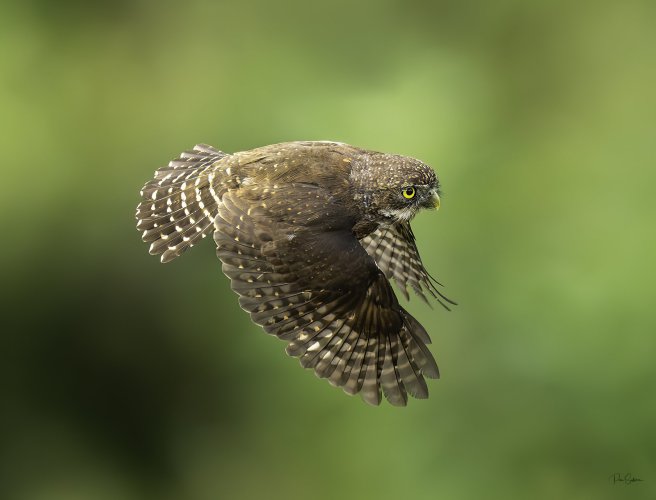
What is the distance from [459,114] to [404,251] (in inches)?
186

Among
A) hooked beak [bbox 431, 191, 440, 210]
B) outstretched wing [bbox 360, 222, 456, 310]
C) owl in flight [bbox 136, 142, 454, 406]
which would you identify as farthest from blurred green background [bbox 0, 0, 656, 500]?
owl in flight [bbox 136, 142, 454, 406]

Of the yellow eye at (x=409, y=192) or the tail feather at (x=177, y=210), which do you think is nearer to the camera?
the yellow eye at (x=409, y=192)

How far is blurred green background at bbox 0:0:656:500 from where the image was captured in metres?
8.66

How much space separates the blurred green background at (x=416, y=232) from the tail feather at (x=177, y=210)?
274cm

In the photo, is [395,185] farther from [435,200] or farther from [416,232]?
[416,232]

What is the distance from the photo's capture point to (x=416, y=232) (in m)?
9.28

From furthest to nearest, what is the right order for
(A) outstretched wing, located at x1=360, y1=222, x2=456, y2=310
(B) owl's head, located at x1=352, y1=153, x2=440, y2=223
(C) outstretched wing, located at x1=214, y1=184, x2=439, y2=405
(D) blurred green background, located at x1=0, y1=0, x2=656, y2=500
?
(D) blurred green background, located at x1=0, y1=0, x2=656, y2=500 → (A) outstretched wing, located at x1=360, y1=222, x2=456, y2=310 → (B) owl's head, located at x1=352, y1=153, x2=440, y2=223 → (C) outstretched wing, located at x1=214, y1=184, x2=439, y2=405

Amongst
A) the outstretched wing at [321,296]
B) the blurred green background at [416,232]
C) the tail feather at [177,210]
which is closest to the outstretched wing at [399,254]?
the outstretched wing at [321,296]

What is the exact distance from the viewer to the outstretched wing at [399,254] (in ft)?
21.2

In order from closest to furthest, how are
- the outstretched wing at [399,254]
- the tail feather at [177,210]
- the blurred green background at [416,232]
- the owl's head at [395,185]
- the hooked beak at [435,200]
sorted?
the owl's head at [395,185], the hooked beak at [435,200], the tail feather at [177,210], the outstretched wing at [399,254], the blurred green background at [416,232]

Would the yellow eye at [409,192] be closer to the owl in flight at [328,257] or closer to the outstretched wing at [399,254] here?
the owl in flight at [328,257]

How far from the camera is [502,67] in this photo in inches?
496

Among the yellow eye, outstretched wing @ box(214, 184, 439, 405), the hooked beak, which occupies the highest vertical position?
the yellow eye

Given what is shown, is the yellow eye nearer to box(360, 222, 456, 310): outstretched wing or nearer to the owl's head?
the owl's head
